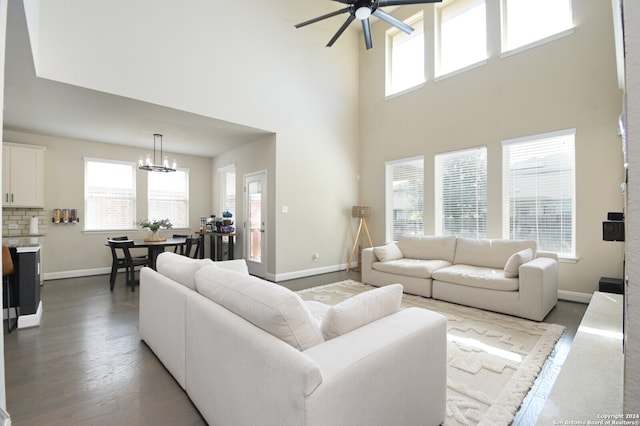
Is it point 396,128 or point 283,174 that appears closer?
point 283,174

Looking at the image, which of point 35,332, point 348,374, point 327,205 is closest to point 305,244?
point 327,205

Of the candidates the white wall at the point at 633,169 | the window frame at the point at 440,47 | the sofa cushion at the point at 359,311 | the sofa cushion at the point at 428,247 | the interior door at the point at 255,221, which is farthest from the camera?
the interior door at the point at 255,221

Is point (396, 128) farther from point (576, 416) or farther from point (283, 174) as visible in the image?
point (576, 416)

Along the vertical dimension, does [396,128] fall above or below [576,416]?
above

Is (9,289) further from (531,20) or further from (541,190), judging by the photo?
(531,20)

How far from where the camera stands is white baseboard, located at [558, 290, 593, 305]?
12.8 ft

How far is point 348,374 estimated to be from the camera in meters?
1.10

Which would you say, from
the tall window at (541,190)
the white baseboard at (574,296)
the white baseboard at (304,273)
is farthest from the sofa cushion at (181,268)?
the white baseboard at (574,296)

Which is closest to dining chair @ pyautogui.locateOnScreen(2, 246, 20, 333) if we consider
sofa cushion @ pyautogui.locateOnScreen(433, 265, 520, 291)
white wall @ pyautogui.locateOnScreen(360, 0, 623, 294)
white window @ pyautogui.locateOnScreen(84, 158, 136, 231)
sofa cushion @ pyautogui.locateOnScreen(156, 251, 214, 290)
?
sofa cushion @ pyautogui.locateOnScreen(156, 251, 214, 290)

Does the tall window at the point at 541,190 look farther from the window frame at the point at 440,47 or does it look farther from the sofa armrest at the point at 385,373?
the sofa armrest at the point at 385,373

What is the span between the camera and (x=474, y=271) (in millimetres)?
3941

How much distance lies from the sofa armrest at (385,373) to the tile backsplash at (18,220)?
Result: 664 centimetres

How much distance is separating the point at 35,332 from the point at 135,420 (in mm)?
2250

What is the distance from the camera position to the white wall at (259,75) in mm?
3643
